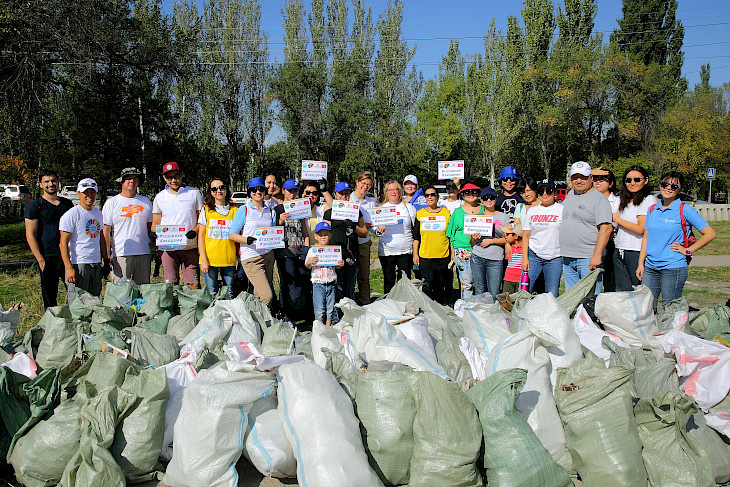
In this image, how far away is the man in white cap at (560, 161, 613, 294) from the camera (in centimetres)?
471

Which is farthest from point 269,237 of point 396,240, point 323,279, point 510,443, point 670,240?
point 670,240

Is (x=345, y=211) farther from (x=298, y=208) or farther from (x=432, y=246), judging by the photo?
(x=432, y=246)

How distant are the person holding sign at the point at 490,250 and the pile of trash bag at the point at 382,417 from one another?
2.03 m

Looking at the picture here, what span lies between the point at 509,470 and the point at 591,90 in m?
31.5

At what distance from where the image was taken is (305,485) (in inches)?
95.6

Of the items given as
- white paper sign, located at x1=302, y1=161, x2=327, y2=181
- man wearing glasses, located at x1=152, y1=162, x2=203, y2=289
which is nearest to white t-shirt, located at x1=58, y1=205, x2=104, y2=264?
man wearing glasses, located at x1=152, y1=162, x2=203, y2=289

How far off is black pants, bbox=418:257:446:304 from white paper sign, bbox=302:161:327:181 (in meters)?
1.57

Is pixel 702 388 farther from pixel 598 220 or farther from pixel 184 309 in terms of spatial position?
pixel 184 309

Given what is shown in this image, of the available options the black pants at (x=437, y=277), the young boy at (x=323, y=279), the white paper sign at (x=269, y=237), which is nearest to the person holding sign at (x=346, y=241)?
the young boy at (x=323, y=279)

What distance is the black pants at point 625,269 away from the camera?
5.04 meters

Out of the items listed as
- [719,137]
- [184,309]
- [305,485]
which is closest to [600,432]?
[305,485]

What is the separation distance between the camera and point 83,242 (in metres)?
5.20

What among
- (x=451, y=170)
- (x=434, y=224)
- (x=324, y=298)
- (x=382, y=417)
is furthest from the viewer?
(x=451, y=170)

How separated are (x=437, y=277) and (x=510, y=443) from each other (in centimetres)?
335
